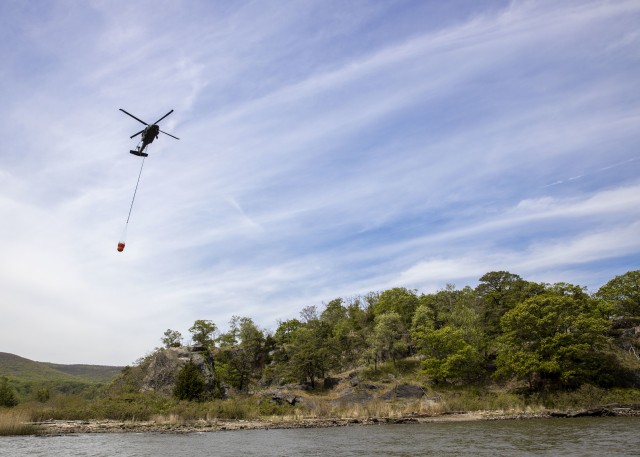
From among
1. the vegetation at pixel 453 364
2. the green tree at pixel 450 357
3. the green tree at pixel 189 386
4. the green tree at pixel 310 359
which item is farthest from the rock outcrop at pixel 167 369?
the green tree at pixel 450 357

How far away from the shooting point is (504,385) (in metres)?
72.7

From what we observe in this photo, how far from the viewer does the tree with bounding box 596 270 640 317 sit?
8156 centimetres

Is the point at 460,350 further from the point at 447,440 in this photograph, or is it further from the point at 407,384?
the point at 447,440

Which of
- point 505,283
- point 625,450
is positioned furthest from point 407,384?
point 625,450

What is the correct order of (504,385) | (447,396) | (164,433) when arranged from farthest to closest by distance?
(504,385) < (447,396) < (164,433)

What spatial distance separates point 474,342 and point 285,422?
41.7 metres

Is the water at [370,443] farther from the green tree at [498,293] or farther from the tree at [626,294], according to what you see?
the tree at [626,294]

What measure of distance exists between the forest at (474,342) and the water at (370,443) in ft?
77.6

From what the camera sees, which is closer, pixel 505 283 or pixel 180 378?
pixel 180 378

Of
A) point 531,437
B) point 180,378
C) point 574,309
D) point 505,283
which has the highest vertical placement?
point 505,283

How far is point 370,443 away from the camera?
35.6 metres

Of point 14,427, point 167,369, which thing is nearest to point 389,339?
point 167,369

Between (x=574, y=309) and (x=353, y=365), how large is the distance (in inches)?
1841

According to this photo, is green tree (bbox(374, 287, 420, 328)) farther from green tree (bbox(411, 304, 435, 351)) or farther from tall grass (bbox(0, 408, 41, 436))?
tall grass (bbox(0, 408, 41, 436))
